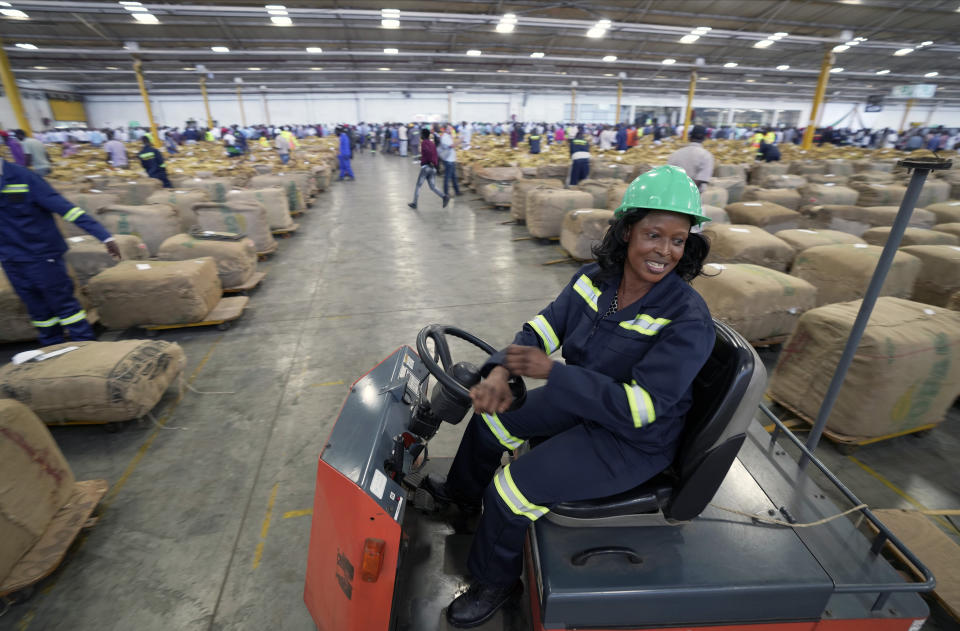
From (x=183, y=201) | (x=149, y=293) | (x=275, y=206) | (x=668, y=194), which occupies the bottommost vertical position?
(x=149, y=293)

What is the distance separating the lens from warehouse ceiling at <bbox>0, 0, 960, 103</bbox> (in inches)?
537

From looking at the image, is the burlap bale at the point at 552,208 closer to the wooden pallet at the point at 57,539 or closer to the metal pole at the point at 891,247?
the metal pole at the point at 891,247

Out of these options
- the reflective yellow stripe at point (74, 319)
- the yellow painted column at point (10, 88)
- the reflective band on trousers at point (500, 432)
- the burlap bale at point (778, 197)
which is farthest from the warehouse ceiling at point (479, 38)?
the reflective band on trousers at point (500, 432)

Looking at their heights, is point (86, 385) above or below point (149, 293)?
below

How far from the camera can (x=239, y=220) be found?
6379mm

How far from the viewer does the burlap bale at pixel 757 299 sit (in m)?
3.74

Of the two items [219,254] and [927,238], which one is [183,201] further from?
[927,238]

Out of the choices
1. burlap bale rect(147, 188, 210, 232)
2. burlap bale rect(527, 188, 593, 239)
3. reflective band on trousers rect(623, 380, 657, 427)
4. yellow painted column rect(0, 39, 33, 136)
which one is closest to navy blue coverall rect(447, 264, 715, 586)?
reflective band on trousers rect(623, 380, 657, 427)

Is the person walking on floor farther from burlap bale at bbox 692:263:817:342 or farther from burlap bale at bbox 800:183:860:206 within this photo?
burlap bale at bbox 692:263:817:342

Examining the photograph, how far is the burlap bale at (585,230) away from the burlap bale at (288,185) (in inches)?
238

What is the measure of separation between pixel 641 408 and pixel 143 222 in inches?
273

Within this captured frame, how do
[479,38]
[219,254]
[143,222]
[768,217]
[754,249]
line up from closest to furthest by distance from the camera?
[754,249] → [219,254] → [143,222] → [768,217] → [479,38]

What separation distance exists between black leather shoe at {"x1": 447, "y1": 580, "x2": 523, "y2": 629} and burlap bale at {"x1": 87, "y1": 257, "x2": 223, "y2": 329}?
13.7 feet

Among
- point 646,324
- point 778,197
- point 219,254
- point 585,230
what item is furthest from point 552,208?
point 646,324
